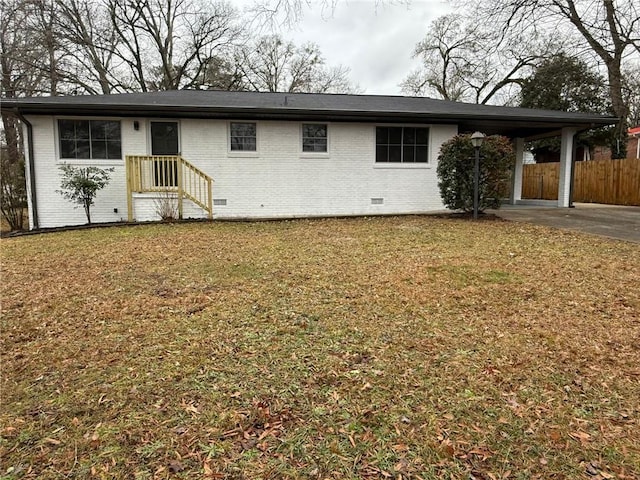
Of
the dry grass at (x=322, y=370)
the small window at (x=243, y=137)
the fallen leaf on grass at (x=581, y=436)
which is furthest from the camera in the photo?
the small window at (x=243, y=137)

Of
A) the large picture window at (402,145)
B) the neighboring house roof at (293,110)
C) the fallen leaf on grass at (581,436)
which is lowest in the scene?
the fallen leaf on grass at (581,436)

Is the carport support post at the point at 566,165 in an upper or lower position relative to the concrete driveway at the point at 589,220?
upper

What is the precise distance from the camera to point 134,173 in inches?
390

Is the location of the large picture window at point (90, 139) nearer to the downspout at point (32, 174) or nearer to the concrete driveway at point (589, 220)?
the downspout at point (32, 174)

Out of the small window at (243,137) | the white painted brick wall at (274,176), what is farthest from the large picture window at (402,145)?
the small window at (243,137)

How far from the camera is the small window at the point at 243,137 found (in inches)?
424

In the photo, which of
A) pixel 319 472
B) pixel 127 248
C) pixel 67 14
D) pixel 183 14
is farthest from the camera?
pixel 183 14

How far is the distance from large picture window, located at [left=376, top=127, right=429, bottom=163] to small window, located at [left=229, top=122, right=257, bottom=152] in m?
3.39

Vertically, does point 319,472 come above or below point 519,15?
below

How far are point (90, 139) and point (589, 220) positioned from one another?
477 inches

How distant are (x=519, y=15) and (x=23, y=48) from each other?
20.9 metres

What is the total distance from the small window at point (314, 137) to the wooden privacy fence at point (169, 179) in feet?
8.87

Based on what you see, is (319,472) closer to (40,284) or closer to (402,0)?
(40,284)

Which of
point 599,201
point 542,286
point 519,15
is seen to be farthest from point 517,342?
point 519,15
